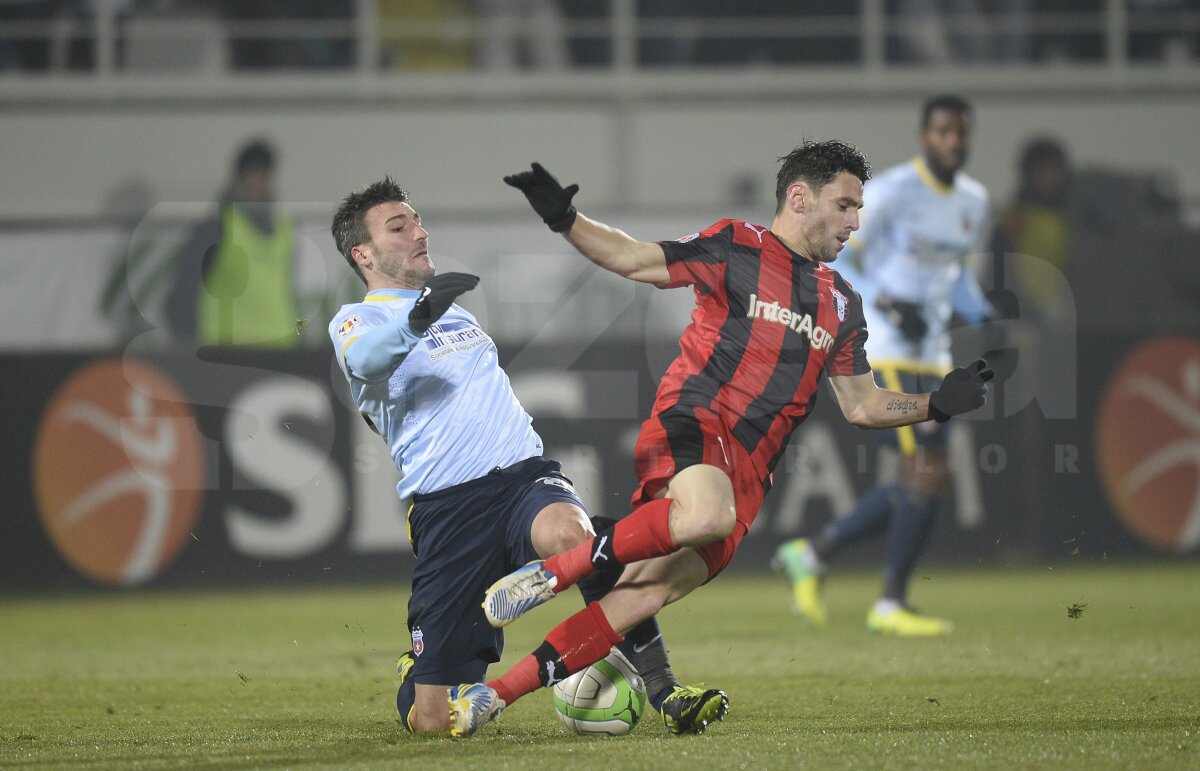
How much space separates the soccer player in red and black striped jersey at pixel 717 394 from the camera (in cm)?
442

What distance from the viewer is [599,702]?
15.2 ft

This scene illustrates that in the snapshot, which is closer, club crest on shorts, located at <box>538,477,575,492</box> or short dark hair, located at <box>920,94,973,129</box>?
club crest on shorts, located at <box>538,477,575,492</box>

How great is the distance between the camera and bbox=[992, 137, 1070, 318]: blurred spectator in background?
1084cm

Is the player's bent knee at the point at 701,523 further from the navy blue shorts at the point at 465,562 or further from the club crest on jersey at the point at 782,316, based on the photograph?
the club crest on jersey at the point at 782,316

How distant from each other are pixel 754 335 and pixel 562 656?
1149mm

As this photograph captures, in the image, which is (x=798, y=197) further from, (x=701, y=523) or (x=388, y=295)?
(x=388, y=295)

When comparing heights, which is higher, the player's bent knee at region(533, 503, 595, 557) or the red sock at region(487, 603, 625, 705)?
the player's bent knee at region(533, 503, 595, 557)

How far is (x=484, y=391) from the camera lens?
5043mm

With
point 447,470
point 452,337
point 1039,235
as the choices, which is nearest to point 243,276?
point 452,337

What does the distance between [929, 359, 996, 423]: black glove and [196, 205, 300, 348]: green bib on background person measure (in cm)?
588

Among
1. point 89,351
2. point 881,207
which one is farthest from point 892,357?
point 89,351

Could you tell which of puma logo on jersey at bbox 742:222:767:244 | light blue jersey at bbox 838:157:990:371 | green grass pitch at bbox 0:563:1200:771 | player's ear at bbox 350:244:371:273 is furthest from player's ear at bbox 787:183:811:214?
light blue jersey at bbox 838:157:990:371

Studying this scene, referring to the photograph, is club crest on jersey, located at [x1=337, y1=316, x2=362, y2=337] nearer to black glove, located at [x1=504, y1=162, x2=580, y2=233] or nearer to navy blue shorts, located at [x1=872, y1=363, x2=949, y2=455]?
black glove, located at [x1=504, y1=162, x2=580, y2=233]

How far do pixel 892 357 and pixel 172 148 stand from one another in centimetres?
753
